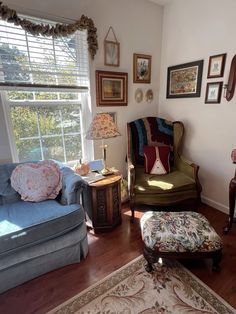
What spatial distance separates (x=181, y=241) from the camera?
1.43 m

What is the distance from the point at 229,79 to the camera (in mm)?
2035

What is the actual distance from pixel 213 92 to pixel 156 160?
3.31ft

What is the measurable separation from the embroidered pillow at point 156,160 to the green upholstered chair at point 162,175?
0.07 meters

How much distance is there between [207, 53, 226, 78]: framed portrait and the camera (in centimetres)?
208

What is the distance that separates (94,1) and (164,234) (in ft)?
7.96

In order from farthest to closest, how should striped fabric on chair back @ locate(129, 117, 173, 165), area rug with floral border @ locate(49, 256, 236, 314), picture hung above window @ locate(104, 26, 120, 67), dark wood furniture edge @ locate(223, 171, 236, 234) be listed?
striped fabric on chair back @ locate(129, 117, 173, 165) < picture hung above window @ locate(104, 26, 120, 67) < dark wood furniture edge @ locate(223, 171, 236, 234) < area rug with floral border @ locate(49, 256, 236, 314)

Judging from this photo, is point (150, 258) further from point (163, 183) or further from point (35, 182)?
point (35, 182)

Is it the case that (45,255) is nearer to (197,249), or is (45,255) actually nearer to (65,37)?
(197,249)

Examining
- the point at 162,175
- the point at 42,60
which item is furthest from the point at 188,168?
the point at 42,60

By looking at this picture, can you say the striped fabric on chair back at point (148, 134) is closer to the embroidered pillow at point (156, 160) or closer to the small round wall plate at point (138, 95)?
the embroidered pillow at point (156, 160)


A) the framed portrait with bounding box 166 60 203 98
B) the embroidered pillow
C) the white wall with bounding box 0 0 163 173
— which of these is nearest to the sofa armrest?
the white wall with bounding box 0 0 163 173

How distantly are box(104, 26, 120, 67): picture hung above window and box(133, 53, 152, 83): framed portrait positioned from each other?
27 cm

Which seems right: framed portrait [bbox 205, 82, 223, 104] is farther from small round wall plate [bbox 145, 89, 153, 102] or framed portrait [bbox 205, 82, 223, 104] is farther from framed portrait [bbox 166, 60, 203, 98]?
small round wall plate [bbox 145, 89, 153, 102]

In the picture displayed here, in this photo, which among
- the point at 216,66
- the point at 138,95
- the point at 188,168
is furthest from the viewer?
the point at 138,95
